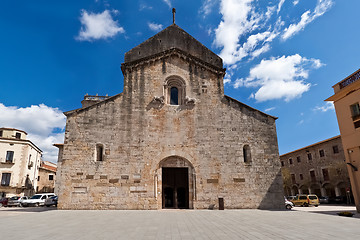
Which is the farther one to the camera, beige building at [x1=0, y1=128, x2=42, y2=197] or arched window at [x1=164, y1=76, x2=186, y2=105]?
beige building at [x1=0, y1=128, x2=42, y2=197]

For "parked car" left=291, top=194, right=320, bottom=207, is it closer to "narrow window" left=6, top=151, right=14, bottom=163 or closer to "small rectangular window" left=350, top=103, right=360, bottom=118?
"small rectangular window" left=350, top=103, right=360, bottom=118

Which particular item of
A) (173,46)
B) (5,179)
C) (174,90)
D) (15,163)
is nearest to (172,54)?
(173,46)

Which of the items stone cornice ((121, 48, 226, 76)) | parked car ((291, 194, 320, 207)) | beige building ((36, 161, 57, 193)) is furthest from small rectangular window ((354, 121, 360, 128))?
beige building ((36, 161, 57, 193))

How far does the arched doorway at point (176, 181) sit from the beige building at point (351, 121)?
34.6 feet

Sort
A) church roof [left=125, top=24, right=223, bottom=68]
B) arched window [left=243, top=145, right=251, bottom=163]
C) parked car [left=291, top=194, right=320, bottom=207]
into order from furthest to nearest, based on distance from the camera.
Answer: parked car [left=291, top=194, right=320, bottom=207], church roof [left=125, top=24, right=223, bottom=68], arched window [left=243, top=145, right=251, bottom=163]

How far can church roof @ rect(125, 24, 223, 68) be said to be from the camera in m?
18.8

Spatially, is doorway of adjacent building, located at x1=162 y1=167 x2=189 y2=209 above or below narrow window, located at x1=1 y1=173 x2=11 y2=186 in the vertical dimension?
below

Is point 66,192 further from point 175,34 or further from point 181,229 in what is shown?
point 175,34

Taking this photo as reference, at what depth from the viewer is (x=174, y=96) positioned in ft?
60.1

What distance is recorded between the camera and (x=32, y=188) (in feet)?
115

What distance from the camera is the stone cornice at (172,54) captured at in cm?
1767

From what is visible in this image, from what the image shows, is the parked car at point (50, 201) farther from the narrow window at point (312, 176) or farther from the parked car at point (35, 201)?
the narrow window at point (312, 176)

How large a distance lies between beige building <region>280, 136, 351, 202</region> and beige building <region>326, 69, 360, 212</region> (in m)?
13.7

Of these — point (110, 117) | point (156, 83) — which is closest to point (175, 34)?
point (156, 83)
